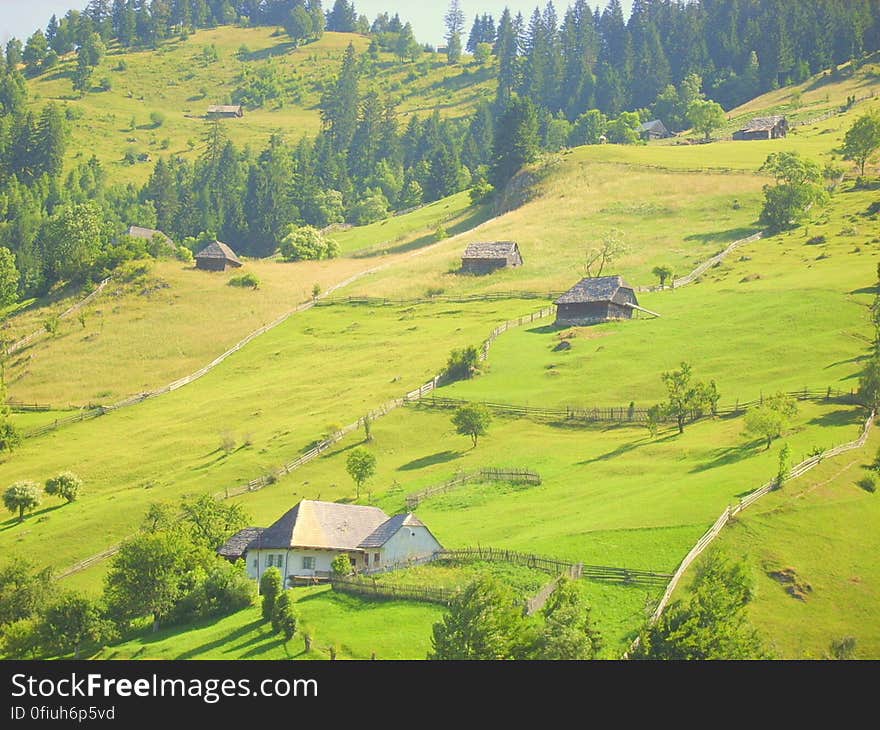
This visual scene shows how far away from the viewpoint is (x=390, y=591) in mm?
56312

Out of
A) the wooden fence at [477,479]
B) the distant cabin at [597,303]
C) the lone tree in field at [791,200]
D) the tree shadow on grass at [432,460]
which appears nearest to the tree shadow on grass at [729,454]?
the wooden fence at [477,479]

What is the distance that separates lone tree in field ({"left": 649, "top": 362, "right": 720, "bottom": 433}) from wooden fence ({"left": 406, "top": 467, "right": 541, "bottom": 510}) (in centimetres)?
975

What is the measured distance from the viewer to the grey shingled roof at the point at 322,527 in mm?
64250

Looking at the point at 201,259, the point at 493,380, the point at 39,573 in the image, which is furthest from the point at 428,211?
the point at 39,573

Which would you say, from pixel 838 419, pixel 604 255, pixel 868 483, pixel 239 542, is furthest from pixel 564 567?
pixel 604 255

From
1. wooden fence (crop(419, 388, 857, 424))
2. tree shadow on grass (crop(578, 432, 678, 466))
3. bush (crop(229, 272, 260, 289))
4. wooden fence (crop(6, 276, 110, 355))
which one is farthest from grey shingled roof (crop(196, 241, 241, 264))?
tree shadow on grass (crop(578, 432, 678, 466))

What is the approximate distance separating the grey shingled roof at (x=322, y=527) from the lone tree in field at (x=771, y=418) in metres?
21.1

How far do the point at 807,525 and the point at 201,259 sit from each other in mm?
99282

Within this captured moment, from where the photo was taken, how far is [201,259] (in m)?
144

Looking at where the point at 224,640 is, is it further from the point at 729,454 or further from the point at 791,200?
the point at 791,200

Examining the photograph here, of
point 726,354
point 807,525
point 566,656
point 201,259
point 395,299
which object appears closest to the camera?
Result: point 566,656

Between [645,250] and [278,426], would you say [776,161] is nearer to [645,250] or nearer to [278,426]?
[645,250]

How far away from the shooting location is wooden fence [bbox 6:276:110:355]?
123125mm

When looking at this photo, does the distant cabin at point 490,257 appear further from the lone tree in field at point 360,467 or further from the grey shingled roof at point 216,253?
the lone tree in field at point 360,467
